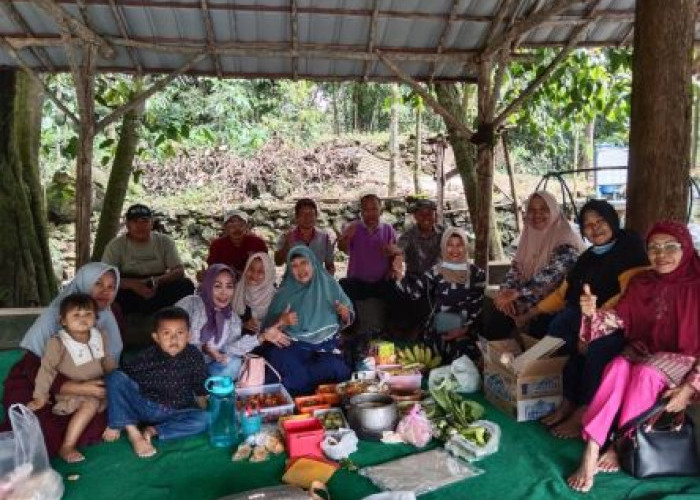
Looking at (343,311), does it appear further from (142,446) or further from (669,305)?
(669,305)

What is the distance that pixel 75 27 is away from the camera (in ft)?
15.9

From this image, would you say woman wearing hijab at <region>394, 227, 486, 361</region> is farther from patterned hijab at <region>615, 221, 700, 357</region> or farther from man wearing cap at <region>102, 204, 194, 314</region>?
man wearing cap at <region>102, 204, 194, 314</region>

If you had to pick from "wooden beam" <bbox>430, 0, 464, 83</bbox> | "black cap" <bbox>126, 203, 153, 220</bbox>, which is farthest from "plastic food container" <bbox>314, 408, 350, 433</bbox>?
"wooden beam" <bbox>430, 0, 464, 83</bbox>

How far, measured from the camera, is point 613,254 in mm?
3750

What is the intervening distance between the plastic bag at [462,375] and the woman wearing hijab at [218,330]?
1.15m

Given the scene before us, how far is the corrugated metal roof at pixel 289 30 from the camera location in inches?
198

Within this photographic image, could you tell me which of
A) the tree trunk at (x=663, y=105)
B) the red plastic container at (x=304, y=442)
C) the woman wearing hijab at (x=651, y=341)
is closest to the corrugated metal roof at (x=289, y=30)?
the tree trunk at (x=663, y=105)

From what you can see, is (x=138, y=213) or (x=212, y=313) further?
(x=138, y=213)

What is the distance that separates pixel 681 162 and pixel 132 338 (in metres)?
4.56

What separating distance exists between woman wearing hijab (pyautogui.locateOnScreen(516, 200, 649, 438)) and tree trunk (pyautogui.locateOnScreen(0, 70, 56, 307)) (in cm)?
552

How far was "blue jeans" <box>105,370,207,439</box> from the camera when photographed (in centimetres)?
344

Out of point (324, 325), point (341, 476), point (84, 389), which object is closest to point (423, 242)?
point (324, 325)

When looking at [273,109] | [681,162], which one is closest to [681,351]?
[681,162]

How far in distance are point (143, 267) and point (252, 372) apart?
2012 mm
